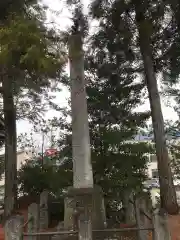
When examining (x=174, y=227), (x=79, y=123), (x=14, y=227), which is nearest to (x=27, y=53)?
(x=79, y=123)

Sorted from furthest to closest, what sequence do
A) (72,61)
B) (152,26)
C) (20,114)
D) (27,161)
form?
(27,161) → (20,114) → (152,26) → (72,61)

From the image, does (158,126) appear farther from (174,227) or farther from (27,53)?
(27,53)

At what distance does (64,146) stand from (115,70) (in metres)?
4.04

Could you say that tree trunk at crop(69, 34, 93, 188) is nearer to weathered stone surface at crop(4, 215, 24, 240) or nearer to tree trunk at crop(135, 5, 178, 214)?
weathered stone surface at crop(4, 215, 24, 240)

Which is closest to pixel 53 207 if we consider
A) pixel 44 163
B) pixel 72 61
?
pixel 44 163

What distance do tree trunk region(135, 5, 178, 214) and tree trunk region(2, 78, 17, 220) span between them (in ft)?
18.1

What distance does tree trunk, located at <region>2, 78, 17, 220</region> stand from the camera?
1194 centimetres

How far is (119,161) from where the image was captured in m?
11.2

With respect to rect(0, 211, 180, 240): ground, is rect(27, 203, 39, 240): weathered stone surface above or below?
above

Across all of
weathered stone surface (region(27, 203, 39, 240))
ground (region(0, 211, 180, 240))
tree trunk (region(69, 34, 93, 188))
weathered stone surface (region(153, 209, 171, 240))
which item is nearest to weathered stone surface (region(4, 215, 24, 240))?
weathered stone surface (region(27, 203, 39, 240))

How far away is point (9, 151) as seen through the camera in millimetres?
12305

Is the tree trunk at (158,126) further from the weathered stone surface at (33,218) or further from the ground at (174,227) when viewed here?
the weathered stone surface at (33,218)

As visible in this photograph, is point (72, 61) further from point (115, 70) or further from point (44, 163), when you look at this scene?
point (44, 163)

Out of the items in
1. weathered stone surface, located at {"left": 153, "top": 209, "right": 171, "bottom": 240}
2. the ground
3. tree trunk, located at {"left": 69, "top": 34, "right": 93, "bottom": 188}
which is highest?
tree trunk, located at {"left": 69, "top": 34, "right": 93, "bottom": 188}
